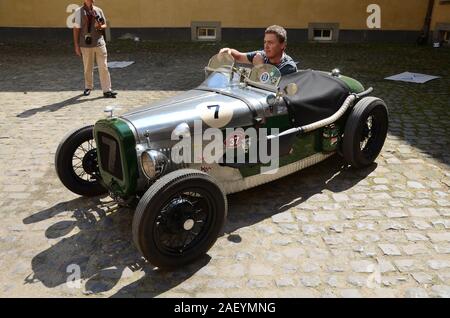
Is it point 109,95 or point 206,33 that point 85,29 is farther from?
point 206,33

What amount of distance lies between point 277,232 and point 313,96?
1615 mm

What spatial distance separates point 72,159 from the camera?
174 inches

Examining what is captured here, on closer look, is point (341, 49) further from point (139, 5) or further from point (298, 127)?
point (298, 127)

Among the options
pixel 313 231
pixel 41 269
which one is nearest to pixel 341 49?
pixel 313 231

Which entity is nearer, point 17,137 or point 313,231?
point 313,231

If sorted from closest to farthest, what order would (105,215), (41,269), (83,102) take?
(41,269)
(105,215)
(83,102)

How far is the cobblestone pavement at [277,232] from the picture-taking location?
3.29 meters

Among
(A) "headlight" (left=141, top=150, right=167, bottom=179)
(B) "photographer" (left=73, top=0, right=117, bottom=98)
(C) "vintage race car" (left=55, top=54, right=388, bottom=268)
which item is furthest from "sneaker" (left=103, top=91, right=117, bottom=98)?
(A) "headlight" (left=141, top=150, right=167, bottom=179)

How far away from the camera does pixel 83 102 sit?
818 centimetres

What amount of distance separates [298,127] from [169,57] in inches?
340

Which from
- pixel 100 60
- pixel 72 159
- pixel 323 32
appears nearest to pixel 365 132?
pixel 72 159

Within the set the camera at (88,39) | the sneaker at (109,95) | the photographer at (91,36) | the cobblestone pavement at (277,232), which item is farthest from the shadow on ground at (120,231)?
the camera at (88,39)

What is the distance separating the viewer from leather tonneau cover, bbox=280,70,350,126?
4.50 meters

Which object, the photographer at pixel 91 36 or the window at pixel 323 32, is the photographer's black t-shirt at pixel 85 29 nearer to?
the photographer at pixel 91 36
